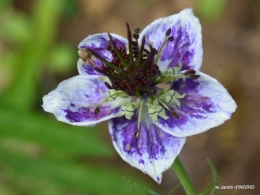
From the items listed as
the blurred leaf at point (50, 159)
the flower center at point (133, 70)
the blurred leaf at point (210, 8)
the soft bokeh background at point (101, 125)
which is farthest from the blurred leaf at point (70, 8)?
the flower center at point (133, 70)

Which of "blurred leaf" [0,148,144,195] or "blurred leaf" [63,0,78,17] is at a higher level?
"blurred leaf" [63,0,78,17]

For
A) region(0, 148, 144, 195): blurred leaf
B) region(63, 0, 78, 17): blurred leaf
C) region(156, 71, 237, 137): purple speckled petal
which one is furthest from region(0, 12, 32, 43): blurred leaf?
region(156, 71, 237, 137): purple speckled petal

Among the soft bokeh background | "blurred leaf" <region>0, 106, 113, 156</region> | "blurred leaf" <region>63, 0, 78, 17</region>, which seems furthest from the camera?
"blurred leaf" <region>63, 0, 78, 17</region>

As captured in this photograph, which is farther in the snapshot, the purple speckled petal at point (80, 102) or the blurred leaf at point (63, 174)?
the blurred leaf at point (63, 174)

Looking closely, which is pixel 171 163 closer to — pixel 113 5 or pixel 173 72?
pixel 173 72

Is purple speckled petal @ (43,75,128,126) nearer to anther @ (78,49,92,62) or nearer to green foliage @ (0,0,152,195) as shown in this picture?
anther @ (78,49,92,62)

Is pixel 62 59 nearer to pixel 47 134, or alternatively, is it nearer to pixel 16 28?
pixel 16 28

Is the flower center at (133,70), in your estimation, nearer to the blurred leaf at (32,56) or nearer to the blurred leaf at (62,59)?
the blurred leaf at (32,56)
